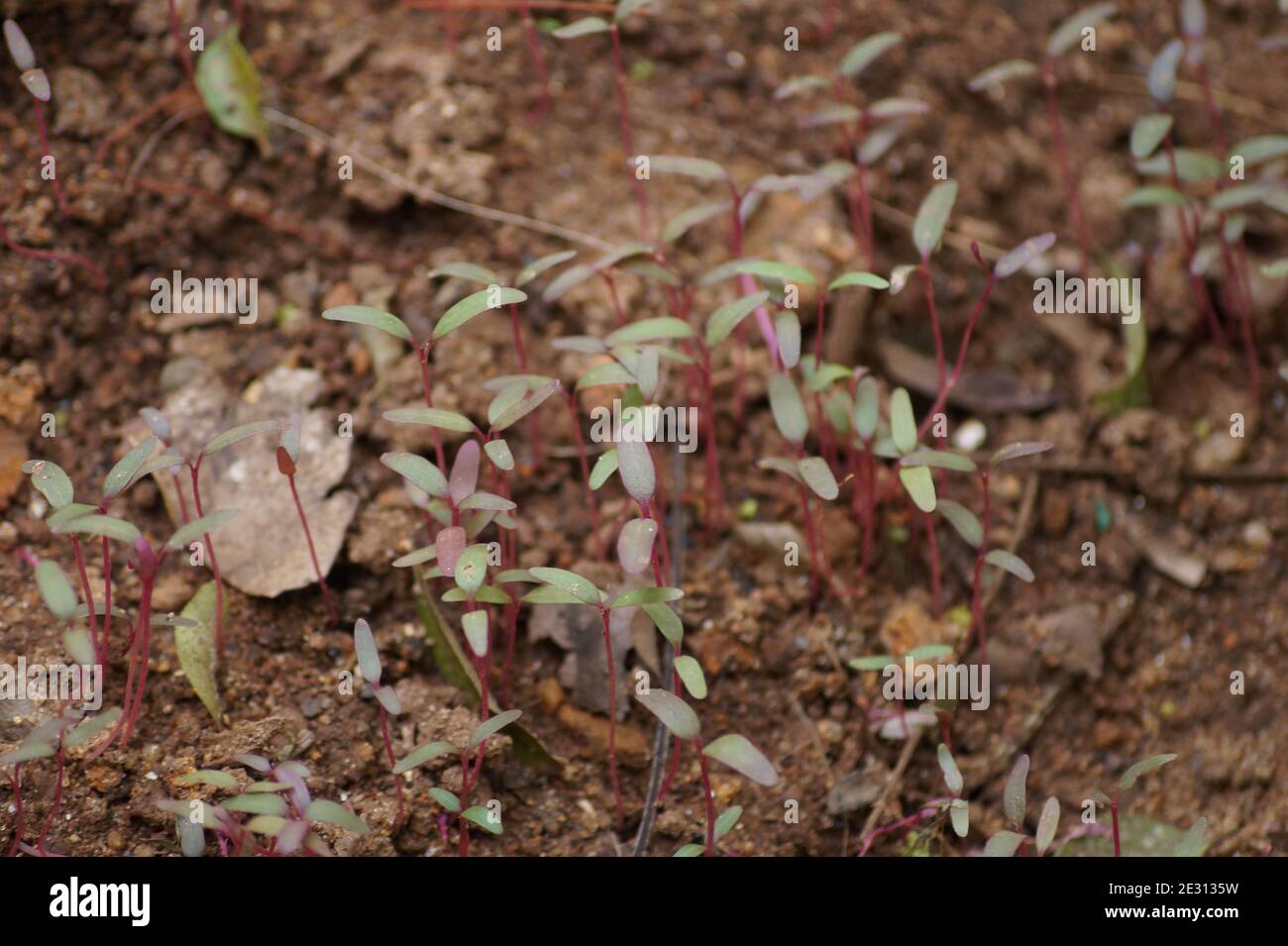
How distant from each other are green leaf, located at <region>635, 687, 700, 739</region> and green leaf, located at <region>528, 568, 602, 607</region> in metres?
0.18

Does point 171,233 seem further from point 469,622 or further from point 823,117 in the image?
point 823,117

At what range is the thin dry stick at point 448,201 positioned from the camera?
282cm

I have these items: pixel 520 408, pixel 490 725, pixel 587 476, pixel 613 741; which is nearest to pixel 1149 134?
pixel 587 476

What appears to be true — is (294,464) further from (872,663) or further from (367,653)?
(872,663)

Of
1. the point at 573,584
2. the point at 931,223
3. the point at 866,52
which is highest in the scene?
the point at 866,52

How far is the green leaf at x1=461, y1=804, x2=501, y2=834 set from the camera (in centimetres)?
206

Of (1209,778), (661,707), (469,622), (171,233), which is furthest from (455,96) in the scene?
(1209,778)

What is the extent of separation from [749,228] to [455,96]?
0.81 meters

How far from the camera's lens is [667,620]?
2.06 m
